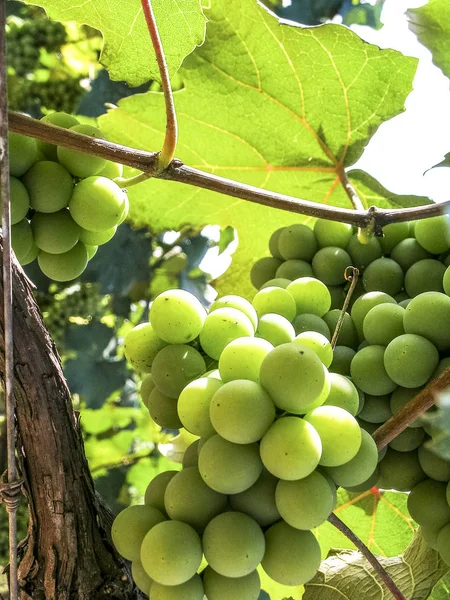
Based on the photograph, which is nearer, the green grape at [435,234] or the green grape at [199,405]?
the green grape at [199,405]

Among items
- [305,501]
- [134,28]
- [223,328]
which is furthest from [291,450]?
[134,28]

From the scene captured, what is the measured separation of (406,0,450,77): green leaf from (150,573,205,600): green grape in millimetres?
714

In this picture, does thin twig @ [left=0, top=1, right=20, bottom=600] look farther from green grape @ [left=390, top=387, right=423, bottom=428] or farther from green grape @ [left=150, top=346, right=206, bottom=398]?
green grape @ [left=390, top=387, right=423, bottom=428]

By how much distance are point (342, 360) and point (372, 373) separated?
57 millimetres

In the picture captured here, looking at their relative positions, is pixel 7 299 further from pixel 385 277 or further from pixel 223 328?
pixel 385 277

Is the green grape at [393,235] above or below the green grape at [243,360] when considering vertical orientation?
below

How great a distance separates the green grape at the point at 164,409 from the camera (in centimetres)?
66

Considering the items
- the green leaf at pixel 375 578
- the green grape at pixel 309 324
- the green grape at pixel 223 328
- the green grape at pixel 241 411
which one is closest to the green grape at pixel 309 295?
the green grape at pixel 309 324

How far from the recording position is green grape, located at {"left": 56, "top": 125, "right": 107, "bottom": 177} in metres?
0.66

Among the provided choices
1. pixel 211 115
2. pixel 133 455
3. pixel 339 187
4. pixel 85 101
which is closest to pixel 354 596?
pixel 339 187

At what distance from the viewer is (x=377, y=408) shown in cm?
69

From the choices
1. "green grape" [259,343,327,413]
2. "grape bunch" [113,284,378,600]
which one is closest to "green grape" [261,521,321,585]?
"grape bunch" [113,284,378,600]

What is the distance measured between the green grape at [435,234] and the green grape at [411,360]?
0.16m

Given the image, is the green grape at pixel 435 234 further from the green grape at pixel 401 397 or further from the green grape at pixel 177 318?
the green grape at pixel 177 318
